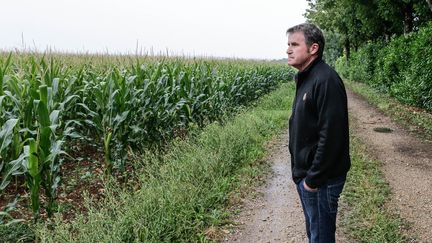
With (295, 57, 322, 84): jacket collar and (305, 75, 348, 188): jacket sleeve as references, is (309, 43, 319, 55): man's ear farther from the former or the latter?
(305, 75, 348, 188): jacket sleeve

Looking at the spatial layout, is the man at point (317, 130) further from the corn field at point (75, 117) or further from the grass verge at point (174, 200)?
the corn field at point (75, 117)

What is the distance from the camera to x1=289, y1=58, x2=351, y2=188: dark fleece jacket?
247 cm

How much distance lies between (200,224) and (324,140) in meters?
2.29

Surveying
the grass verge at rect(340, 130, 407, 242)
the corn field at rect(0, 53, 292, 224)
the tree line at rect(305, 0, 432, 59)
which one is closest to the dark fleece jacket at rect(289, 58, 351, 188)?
the grass verge at rect(340, 130, 407, 242)

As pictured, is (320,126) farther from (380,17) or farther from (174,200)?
(380,17)

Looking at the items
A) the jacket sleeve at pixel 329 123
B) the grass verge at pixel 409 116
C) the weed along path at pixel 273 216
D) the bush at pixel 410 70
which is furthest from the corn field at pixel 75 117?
the bush at pixel 410 70

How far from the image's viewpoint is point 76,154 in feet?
22.9

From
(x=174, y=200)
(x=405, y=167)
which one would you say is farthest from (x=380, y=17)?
(x=174, y=200)

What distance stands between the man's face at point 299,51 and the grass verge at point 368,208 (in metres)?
2.41

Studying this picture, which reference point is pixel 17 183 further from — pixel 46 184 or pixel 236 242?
pixel 236 242

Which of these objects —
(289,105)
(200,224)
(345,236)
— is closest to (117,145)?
(200,224)

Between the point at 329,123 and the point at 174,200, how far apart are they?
2422 mm

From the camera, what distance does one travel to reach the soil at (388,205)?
439cm

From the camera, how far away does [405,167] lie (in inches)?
272
